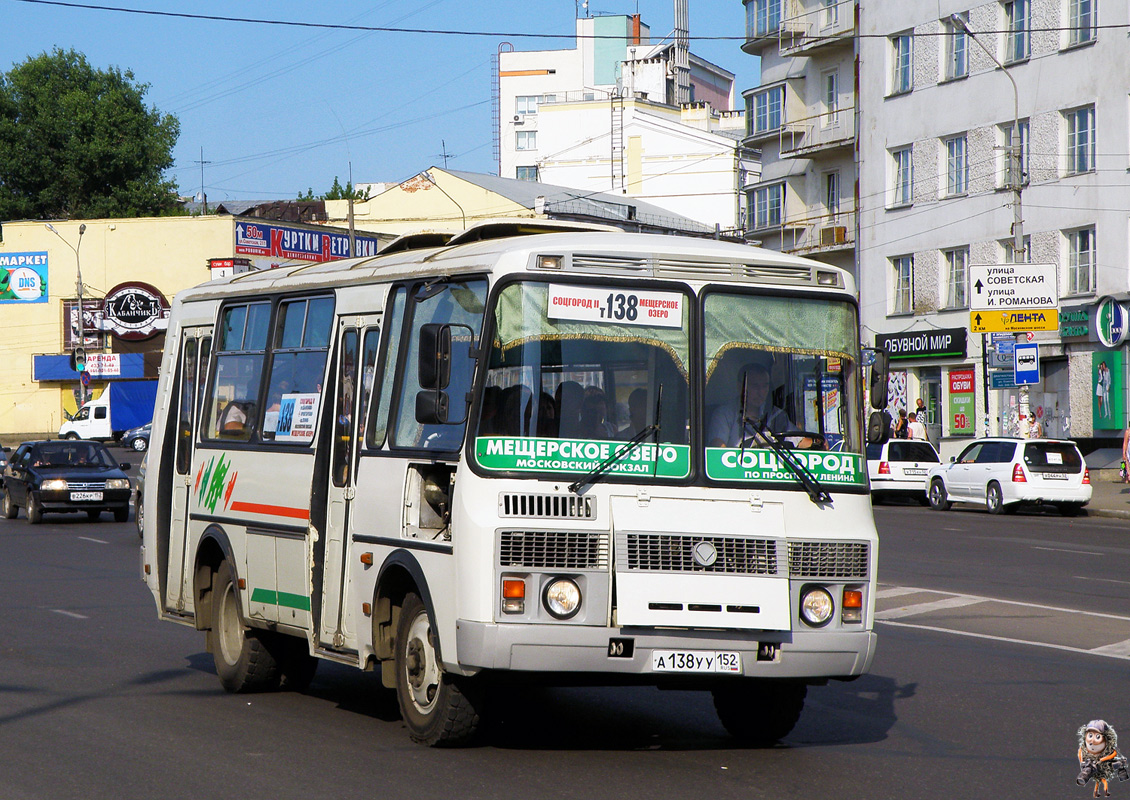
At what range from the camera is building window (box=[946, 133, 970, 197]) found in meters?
46.2

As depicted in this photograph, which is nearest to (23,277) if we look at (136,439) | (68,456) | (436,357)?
(136,439)

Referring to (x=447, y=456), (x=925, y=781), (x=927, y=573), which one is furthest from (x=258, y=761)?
(x=927, y=573)

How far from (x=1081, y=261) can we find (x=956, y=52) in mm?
8626

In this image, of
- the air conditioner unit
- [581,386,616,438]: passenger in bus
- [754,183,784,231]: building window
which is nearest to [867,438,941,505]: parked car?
the air conditioner unit

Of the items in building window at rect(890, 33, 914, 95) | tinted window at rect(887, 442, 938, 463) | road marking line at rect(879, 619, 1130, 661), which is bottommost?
road marking line at rect(879, 619, 1130, 661)

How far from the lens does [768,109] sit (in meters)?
59.9

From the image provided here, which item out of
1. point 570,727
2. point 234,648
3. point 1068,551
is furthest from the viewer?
point 1068,551

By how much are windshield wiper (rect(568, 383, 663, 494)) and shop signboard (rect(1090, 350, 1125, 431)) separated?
34.3 metres

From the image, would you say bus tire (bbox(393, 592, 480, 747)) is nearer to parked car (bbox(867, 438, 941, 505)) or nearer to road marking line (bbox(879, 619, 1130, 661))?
road marking line (bbox(879, 619, 1130, 661))

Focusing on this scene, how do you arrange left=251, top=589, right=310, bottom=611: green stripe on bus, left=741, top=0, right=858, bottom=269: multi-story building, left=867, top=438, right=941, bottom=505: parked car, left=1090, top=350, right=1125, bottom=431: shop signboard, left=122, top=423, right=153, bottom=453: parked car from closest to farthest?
left=251, top=589, right=310, bottom=611: green stripe on bus, left=867, top=438, right=941, bottom=505: parked car, left=1090, top=350, right=1125, bottom=431: shop signboard, left=741, top=0, right=858, bottom=269: multi-story building, left=122, top=423, right=153, bottom=453: parked car

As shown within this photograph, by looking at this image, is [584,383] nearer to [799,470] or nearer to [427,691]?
[799,470]

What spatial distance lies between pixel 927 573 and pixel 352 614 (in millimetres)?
11573

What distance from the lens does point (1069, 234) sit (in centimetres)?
4206

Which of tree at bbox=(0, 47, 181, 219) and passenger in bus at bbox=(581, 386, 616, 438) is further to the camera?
tree at bbox=(0, 47, 181, 219)
